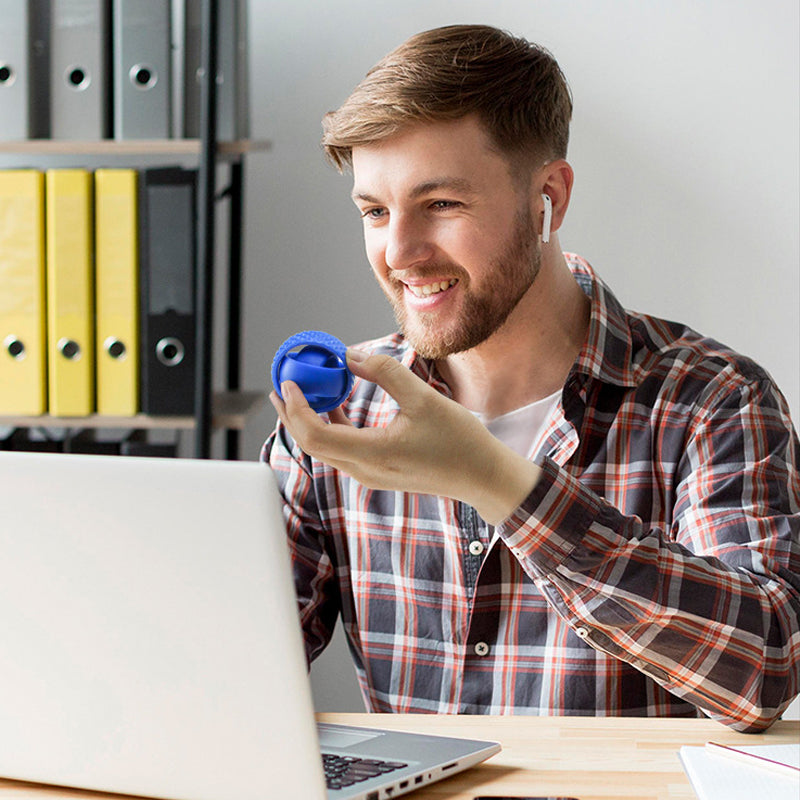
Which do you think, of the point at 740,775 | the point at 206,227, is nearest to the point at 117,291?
the point at 206,227

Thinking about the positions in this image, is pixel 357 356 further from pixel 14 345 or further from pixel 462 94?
pixel 14 345

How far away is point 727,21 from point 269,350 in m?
1.02

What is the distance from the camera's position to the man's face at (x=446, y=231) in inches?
46.6

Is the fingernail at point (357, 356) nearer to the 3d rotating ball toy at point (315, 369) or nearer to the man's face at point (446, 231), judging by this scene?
the 3d rotating ball toy at point (315, 369)

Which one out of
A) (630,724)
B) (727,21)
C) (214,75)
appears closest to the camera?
(630,724)

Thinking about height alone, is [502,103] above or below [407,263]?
above

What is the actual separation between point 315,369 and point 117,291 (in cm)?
94

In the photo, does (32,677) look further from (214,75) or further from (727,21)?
(727,21)

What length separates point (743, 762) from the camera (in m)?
0.82

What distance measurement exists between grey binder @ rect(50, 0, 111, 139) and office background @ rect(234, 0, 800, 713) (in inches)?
14.0

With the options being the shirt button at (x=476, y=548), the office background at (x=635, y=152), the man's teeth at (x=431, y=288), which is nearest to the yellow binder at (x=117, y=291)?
the office background at (x=635, y=152)

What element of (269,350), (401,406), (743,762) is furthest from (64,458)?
(269,350)

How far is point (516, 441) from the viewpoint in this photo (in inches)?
50.0

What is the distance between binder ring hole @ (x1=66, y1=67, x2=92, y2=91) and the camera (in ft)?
5.69
